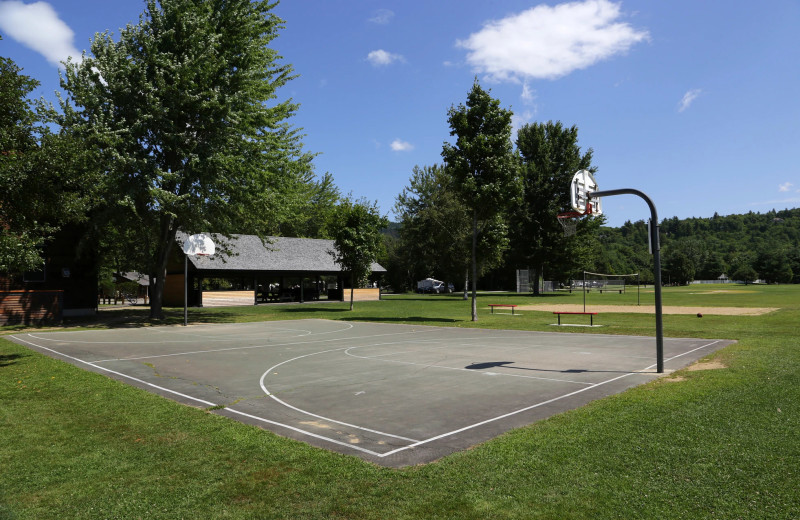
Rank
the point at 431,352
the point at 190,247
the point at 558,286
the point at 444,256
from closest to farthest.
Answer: the point at 431,352 < the point at 190,247 < the point at 444,256 < the point at 558,286

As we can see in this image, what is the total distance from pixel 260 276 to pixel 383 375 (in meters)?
36.8

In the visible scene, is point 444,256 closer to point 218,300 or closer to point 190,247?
point 218,300

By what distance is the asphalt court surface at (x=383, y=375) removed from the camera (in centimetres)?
707

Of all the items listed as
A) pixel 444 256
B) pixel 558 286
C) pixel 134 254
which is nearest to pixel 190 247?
pixel 134 254

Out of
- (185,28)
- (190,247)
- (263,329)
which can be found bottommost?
(263,329)

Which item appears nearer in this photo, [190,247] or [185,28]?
[185,28]

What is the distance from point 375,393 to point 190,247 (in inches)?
813

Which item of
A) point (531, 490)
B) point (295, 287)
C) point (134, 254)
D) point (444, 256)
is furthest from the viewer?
point (444, 256)

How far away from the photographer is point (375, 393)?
9.34 metres

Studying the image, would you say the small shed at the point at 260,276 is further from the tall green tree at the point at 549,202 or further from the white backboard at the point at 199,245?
the tall green tree at the point at 549,202

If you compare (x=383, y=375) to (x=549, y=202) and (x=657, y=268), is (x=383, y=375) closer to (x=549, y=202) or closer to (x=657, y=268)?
(x=657, y=268)

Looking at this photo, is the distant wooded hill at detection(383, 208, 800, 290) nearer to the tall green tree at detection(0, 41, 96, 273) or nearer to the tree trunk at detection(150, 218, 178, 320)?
the tree trunk at detection(150, 218, 178, 320)

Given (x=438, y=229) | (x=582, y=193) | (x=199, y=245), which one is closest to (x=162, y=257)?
(x=199, y=245)

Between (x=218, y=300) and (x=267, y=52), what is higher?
(x=267, y=52)
